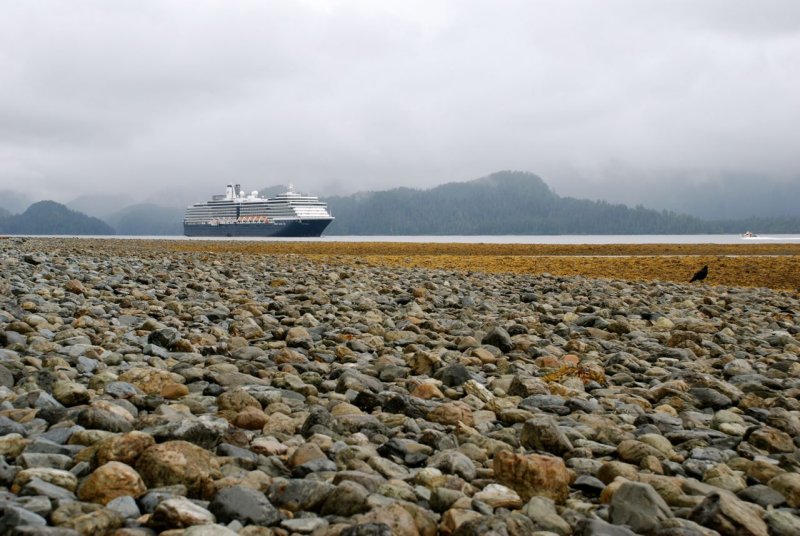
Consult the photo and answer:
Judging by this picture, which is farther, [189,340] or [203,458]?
[189,340]

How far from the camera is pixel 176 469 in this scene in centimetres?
310

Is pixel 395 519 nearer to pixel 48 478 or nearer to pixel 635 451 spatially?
pixel 48 478

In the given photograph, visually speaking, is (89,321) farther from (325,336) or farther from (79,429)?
(79,429)

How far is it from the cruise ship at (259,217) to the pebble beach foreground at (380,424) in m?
114

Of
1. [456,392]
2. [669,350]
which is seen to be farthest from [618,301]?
[456,392]

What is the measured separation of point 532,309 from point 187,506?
855 centimetres

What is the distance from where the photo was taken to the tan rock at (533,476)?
3320mm

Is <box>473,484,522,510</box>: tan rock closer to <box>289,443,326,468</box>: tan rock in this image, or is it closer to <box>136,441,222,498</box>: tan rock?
<box>289,443,326,468</box>: tan rock

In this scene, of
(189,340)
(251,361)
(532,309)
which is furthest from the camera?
(532,309)

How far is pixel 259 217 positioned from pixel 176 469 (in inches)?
4931

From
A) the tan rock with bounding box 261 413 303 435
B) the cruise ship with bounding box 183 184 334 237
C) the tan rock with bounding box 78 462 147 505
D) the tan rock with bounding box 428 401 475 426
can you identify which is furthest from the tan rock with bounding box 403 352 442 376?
the cruise ship with bounding box 183 184 334 237

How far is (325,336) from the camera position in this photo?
7.54 m

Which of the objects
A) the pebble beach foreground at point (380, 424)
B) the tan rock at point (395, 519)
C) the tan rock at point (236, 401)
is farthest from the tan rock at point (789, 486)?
the tan rock at point (236, 401)

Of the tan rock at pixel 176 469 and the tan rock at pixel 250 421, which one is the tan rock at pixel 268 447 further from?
the tan rock at pixel 176 469
